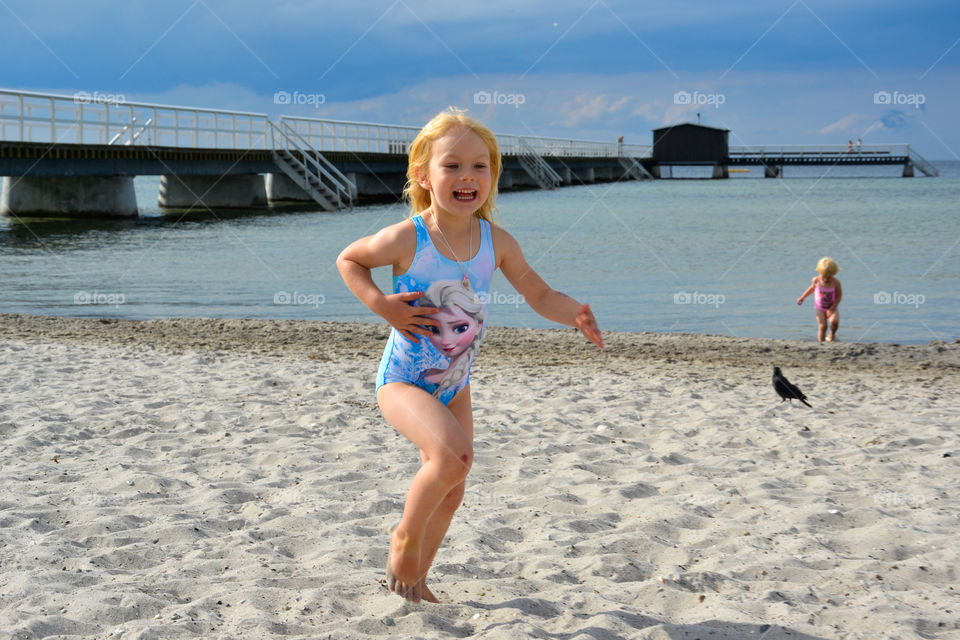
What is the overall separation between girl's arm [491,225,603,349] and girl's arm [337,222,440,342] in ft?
1.30

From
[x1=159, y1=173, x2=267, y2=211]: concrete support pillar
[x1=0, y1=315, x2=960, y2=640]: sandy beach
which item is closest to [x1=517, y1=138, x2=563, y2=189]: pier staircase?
[x1=159, y1=173, x2=267, y2=211]: concrete support pillar

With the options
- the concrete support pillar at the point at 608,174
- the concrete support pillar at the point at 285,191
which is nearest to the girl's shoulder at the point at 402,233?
the concrete support pillar at the point at 285,191

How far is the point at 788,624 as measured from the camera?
328cm

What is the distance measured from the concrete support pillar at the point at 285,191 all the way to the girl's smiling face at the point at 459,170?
44.4 meters

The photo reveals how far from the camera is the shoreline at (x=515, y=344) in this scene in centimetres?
984

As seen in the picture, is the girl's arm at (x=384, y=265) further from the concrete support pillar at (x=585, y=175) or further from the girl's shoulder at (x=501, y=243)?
the concrete support pillar at (x=585, y=175)

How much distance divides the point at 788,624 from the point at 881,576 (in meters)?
0.70

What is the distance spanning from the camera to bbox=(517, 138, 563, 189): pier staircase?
64.4 metres

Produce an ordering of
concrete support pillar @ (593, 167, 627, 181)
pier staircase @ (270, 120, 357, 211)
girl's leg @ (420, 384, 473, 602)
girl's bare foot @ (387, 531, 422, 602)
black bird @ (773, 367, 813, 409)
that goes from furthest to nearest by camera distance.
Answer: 1. concrete support pillar @ (593, 167, 627, 181)
2. pier staircase @ (270, 120, 357, 211)
3. black bird @ (773, 367, 813, 409)
4. girl's leg @ (420, 384, 473, 602)
5. girl's bare foot @ (387, 531, 422, 602)

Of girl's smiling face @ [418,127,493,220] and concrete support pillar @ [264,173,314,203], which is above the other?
concrete support pillar @ [264,173,314,203]

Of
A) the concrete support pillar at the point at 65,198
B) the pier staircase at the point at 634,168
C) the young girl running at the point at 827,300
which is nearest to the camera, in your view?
the young girl running at the point at 827,300

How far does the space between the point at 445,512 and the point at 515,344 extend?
296 inches

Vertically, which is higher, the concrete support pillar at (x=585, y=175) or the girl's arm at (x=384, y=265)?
the concrete support pillar at (x=585, y=175)

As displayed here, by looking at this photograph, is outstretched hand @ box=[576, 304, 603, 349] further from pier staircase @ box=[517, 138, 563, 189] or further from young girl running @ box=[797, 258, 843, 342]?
pier staircase @ box=[517, 138, 563, 189]
